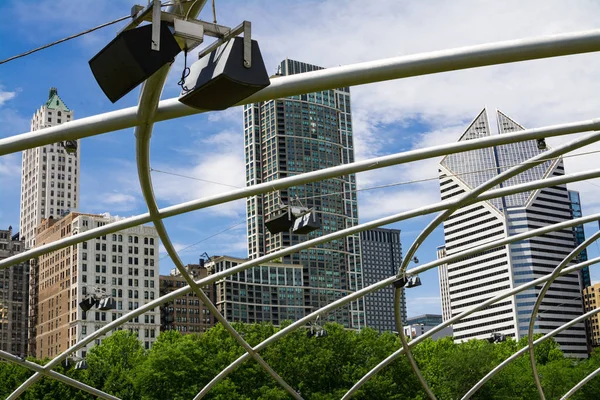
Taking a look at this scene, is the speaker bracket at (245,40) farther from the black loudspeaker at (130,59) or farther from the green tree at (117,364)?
the green tree at (117,364)

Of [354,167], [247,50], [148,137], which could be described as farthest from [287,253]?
[247,50]

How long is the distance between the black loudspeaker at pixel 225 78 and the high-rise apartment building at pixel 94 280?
144 m

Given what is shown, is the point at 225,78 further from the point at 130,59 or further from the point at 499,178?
the point at 499,178

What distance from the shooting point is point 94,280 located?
509 ft

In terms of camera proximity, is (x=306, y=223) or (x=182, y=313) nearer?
(x=306, y=223)

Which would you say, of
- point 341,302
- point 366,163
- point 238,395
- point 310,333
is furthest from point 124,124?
point 238,395

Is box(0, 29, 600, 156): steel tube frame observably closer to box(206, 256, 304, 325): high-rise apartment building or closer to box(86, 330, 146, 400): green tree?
box(86, 330, 146, 400): green tree

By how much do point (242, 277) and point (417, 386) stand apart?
12471cm

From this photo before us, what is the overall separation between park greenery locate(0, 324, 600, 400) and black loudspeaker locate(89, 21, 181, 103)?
182 feet

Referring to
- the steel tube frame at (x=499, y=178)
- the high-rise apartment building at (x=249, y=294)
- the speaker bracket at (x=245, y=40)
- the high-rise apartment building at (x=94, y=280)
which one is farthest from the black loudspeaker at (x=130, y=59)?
the high-rise apartment building at (x=249, y=294)

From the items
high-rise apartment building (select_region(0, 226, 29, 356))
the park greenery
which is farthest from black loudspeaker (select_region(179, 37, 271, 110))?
high-rise apartment building (select_region(0, 226, 29, 356))

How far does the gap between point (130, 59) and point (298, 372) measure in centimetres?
6220

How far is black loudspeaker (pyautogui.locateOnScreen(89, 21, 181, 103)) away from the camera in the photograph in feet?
30.5

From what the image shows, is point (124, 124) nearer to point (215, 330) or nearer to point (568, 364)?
point (215, 330)
